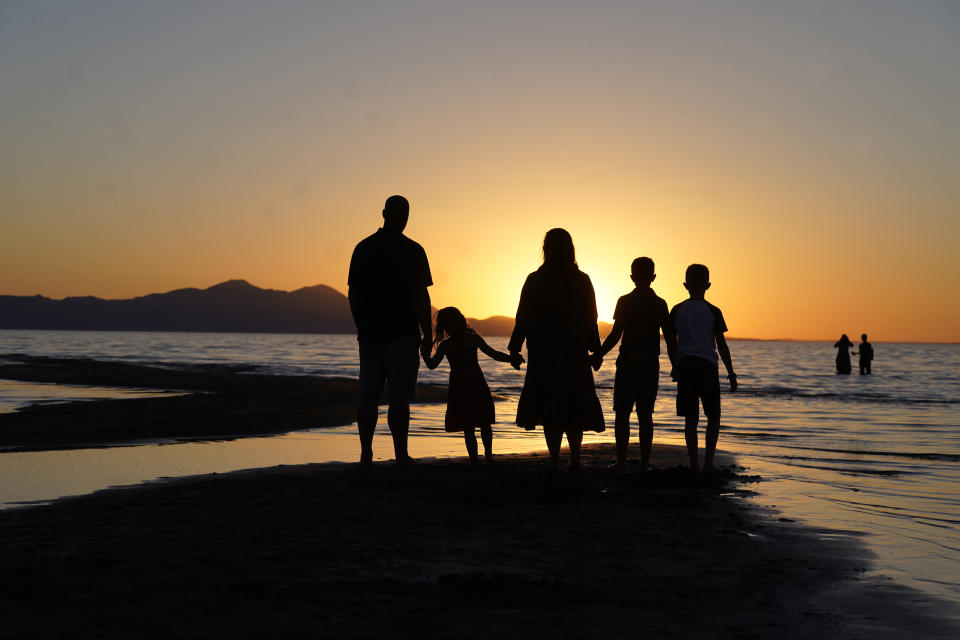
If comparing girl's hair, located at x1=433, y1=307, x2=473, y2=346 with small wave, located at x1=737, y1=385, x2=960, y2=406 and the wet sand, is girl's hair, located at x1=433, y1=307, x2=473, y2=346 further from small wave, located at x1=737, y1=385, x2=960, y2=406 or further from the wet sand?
small wave, located at x1=737, y1=385, x2=960, y2=406

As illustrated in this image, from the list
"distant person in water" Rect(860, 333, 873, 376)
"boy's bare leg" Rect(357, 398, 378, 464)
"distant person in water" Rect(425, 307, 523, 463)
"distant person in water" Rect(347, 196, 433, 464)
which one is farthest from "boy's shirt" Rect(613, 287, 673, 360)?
"distant person in water" Rect(860, 333, 873, 376)

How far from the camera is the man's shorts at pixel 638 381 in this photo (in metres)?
7.48

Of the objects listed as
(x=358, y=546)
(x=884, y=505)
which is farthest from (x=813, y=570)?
(x=884, y=505)

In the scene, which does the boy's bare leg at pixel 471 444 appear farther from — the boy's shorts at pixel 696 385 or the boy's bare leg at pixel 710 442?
the boy's bare leg at pixel 710 442

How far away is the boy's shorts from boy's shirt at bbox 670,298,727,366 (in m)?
0.07

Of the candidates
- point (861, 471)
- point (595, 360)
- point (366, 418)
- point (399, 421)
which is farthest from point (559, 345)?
point (861, 471)

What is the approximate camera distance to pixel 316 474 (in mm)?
7004

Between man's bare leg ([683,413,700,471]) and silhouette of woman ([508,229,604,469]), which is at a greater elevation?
silhouette of woman ([508,229,604,469])

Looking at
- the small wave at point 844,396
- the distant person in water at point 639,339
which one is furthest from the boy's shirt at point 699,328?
the small wave at point 844,396

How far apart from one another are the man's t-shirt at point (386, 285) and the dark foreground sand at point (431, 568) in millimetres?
1255

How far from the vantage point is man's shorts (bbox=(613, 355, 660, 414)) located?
295 inches

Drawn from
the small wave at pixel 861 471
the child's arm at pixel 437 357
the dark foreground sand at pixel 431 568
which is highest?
the child's arm at pixel 437 357

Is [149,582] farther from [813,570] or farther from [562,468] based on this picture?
[562,468]

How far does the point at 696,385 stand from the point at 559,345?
1475mm
